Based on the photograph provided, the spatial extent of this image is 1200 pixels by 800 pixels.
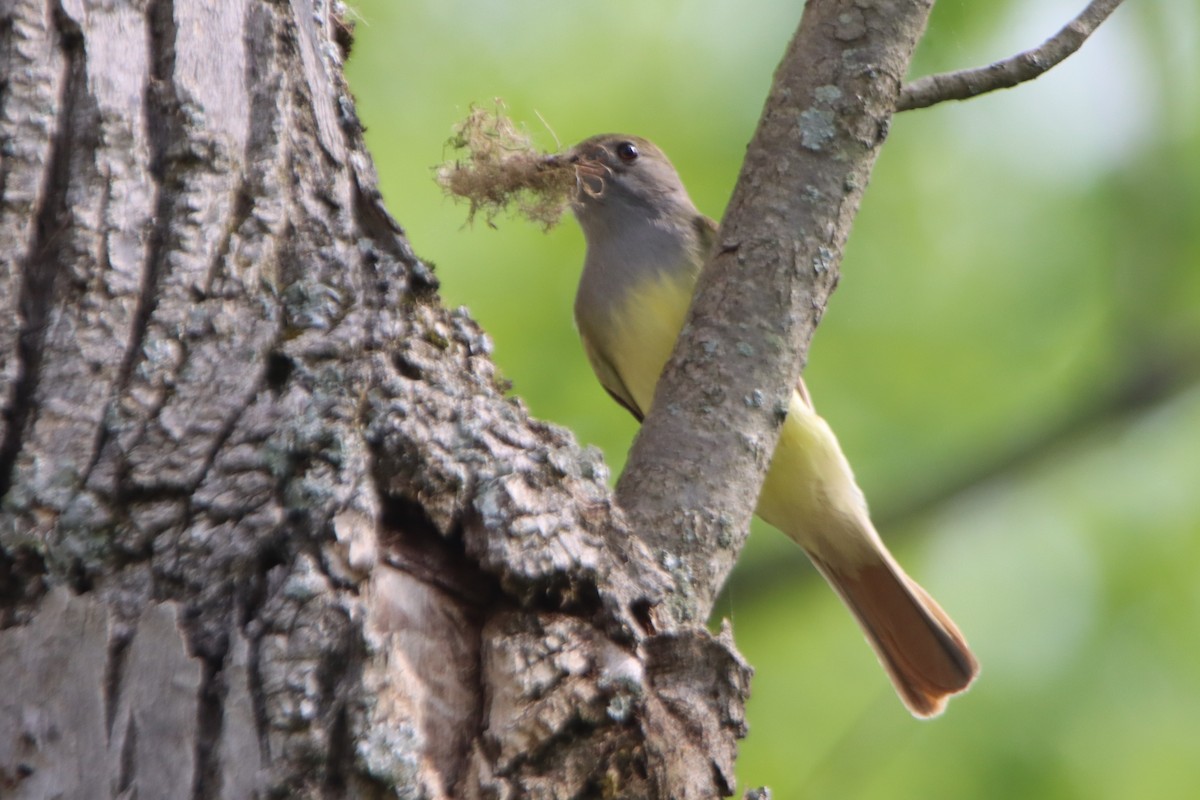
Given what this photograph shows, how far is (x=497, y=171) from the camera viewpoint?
11.4 feet

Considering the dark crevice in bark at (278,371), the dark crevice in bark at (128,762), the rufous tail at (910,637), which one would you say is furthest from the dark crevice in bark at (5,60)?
the rufous tail at (910,637)

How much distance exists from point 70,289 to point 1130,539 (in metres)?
4.51

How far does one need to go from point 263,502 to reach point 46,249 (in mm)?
579

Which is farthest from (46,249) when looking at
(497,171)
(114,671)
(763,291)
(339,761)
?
(497,171)

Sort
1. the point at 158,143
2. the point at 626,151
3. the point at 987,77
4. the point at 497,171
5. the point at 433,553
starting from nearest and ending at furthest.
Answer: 1. the point at 433,553
2. the point at 158,143
3. the point at 987,77
4. the point at 497,171
5. the point at 626,151

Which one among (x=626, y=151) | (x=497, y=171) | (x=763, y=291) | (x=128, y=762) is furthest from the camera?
(x=626, y=151)

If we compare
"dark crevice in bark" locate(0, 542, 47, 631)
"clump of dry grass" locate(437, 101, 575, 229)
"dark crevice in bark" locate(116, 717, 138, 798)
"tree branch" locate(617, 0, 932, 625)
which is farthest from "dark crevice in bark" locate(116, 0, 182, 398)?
"clump of dry grass" locate(437, 101, 575, 229)

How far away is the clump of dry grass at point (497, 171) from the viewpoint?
344 centimetres

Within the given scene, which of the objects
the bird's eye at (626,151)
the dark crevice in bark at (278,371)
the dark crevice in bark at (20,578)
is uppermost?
the bird's eye at (626,151)

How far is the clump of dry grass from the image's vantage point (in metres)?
3.44

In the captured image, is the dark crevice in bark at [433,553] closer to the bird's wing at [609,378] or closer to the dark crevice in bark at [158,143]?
the dark crevice in bark at [158,143]

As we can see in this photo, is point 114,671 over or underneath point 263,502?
underneath

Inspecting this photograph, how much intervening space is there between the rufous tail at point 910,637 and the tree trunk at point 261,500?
2.77 m

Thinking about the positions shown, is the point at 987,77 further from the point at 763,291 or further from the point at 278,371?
the point at 278,371
